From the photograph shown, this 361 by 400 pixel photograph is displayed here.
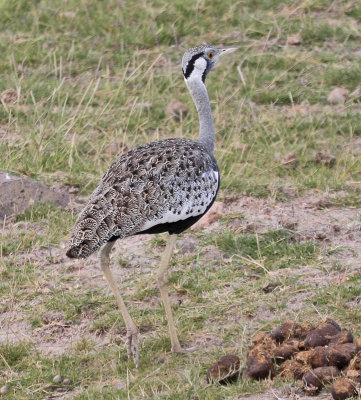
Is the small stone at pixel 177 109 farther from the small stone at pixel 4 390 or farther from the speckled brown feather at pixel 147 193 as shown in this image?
the small stone at pixel 4 390

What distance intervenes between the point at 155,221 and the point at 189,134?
309 cm

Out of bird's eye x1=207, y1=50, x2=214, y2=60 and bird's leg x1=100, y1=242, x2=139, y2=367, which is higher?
bird's eye x1=207, y1=50, x2=214, y2=60

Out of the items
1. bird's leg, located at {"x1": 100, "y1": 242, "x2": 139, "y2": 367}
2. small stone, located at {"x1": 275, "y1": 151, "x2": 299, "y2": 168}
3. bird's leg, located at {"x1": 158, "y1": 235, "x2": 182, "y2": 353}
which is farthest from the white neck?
small stone, located at {"x1": 275, "y1": 151, "x2": 299, "y2": 168}

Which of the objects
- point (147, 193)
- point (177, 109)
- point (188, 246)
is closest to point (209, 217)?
point (188, 246)

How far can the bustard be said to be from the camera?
505cm

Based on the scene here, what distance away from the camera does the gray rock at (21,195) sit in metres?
6.86

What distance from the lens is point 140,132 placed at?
27.5 feet

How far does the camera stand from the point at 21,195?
6910 mm

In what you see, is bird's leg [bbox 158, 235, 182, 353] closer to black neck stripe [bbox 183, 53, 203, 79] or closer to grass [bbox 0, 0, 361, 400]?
grass [bbox 0, 0, 361, 400]

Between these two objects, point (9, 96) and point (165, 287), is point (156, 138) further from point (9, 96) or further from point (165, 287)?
point (165, 287)

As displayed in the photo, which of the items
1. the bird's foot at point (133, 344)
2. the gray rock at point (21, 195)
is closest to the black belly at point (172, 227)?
the bird's foot at point (133, 344)

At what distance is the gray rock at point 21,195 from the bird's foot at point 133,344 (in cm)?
199

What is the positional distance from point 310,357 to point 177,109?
4401mm

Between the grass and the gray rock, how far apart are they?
9cm
